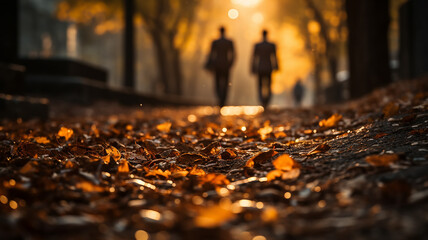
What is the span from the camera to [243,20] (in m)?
66.5

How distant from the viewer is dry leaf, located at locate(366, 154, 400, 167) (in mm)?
2441

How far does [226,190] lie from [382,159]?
2.78ft

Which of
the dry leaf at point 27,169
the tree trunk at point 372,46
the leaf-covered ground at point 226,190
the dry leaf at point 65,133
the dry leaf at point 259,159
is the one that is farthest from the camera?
the tree trunk at point 372,46

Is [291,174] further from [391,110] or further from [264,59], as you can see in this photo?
[264,59]

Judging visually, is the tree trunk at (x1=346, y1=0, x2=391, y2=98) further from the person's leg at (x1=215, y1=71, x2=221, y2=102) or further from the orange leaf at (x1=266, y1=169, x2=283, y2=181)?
the orange leaf at (x1=266, y1=169, x2=283, y2=181)

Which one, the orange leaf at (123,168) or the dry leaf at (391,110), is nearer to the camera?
the orange leaf at (123,168)

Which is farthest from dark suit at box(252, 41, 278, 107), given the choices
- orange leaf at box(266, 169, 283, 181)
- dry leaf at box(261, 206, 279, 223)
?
dry leaf at box(261, 206, 279, 223)

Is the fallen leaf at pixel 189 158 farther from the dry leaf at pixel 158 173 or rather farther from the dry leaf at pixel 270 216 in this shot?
the dry leaf at pixel 270 216

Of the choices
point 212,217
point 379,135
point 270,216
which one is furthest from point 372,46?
point 212,217

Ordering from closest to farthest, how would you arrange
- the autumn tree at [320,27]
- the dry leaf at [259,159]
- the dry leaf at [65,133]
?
the dry leaf at [259,159]
the dry leaf at [65,133]
the autumn tree at [320,27]

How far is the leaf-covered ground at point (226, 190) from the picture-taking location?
1.71m

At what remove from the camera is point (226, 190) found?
2.39m

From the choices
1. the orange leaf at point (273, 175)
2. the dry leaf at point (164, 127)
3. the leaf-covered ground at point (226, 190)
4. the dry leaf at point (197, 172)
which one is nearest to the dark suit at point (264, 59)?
the dry leaf at point (164, 127)

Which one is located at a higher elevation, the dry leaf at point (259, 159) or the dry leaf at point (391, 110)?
the dry leaf at point (391, 110)
